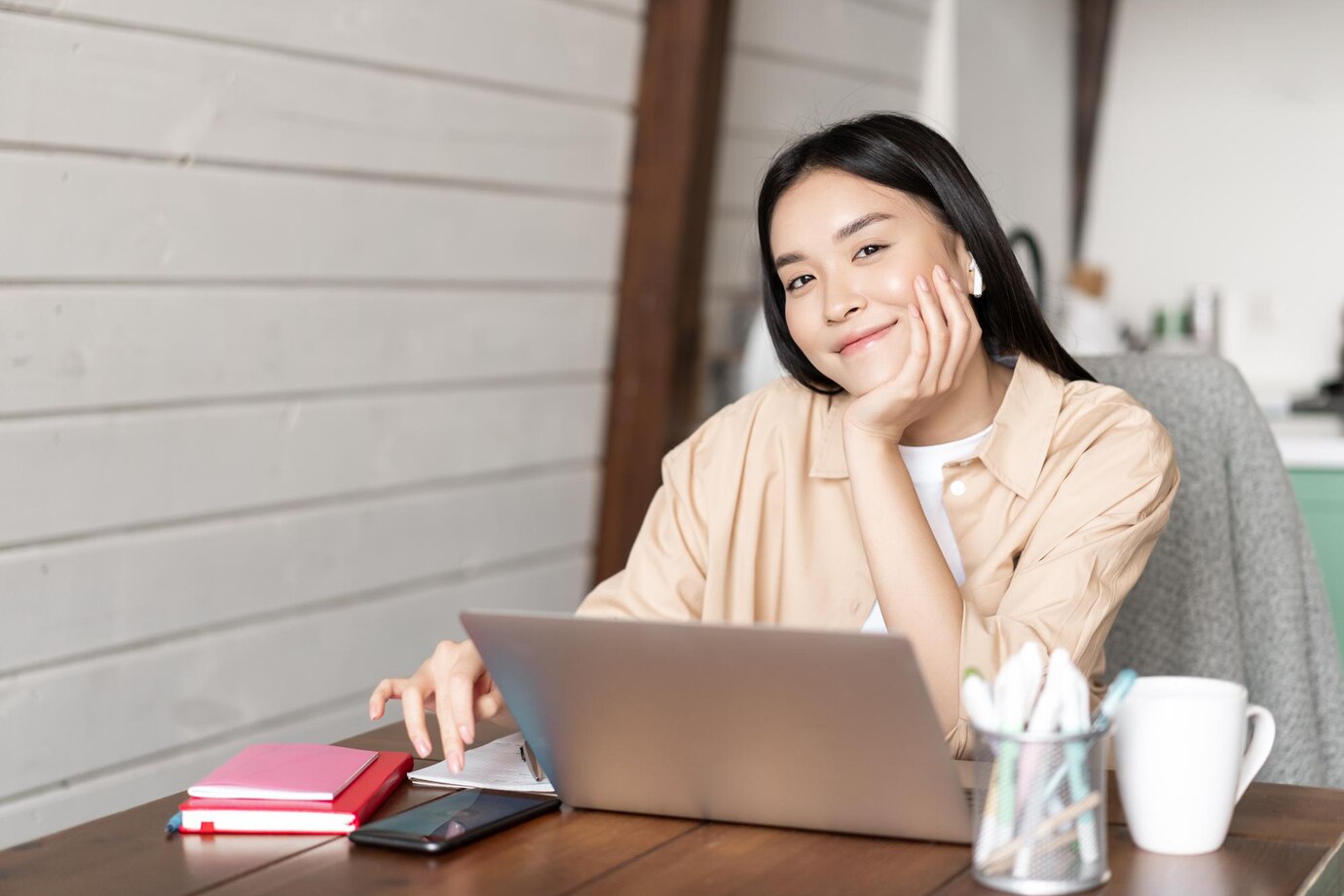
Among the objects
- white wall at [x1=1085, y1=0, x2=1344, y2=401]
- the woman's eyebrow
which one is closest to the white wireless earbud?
the woman's eyebrow

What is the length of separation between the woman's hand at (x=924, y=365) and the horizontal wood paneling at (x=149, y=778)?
1074 millimetres

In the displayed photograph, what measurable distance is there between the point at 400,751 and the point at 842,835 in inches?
15.2

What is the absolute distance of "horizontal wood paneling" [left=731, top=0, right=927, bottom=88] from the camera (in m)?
2.94

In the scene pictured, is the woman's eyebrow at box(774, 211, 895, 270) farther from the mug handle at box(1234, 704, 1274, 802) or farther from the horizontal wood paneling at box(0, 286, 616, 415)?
the horizontal wood paneling at box(0, 286, 616, 415)

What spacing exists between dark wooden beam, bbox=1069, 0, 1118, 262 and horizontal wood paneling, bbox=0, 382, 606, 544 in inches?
73.7

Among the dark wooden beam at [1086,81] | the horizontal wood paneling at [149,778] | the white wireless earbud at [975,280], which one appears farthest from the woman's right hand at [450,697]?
the dark wooden beam at [1086,81]

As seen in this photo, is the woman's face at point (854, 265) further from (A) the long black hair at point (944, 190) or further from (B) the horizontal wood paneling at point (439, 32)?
(B) the horizontal wood paneling at point (439, 32)

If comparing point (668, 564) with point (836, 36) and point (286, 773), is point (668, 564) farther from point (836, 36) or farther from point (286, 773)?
point (836, 36)

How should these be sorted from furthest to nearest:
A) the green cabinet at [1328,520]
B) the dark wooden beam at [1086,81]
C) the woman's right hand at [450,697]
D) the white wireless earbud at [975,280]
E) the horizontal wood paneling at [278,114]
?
the dark wooden beam at [1086,81]
the green cabinet at [1328,520]
the horizontal wood paneling at [278,114]
the white wireless earbud at [975,280]
the woman's right hand at [450,697]

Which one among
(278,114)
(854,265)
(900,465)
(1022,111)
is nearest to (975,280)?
(854,265)

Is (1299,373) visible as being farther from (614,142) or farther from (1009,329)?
(1009,329)

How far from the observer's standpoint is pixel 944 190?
1498mm

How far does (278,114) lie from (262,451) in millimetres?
444

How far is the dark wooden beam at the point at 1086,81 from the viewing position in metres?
3.96
